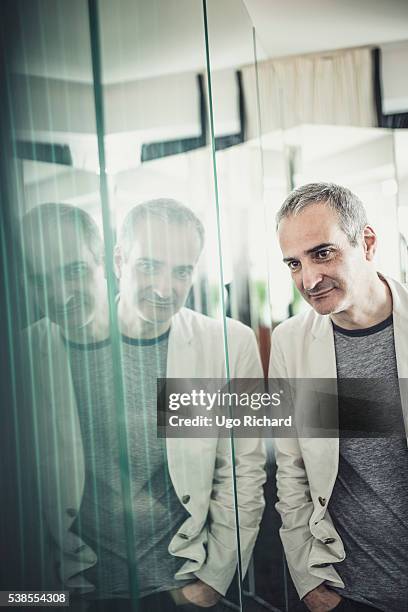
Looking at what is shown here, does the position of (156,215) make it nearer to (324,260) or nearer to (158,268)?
(158,268)

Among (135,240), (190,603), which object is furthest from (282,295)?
(190,603)

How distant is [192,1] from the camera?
1.95 meters

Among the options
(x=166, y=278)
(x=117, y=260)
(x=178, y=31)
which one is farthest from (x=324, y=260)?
(x=178, y=31)

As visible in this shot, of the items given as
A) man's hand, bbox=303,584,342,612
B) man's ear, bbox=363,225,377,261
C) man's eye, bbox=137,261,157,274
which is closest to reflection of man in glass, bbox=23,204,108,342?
man's eye, bbox=137,261,157,274

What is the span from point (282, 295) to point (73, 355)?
695mm

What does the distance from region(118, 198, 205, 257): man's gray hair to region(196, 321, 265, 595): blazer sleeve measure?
361 millimetres

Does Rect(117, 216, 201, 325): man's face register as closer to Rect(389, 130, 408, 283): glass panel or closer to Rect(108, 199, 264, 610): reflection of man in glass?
Rect(108, 199, 264, 610): reflection of man in glass

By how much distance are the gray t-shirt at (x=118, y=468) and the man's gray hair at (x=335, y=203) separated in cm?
60

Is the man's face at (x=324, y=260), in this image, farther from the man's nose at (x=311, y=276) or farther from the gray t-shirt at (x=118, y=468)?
the gray t-shirt at (x=118, y=468)

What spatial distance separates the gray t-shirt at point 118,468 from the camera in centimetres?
190

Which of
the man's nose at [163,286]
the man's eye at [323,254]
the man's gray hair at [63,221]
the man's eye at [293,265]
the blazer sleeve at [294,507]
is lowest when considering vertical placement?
the blazer sleeve at [294,507]

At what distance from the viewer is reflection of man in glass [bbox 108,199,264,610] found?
192cm

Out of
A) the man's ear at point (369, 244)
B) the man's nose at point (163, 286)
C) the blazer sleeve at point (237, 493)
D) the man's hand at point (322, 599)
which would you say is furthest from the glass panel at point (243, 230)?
the man's ear at point (369, 244)

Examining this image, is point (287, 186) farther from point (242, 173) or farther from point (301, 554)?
point (301, 554)
